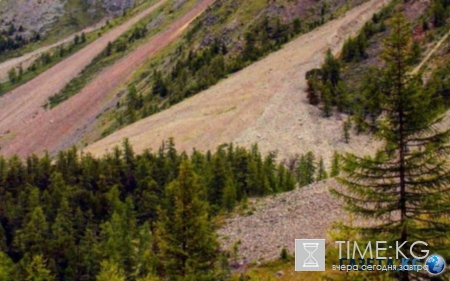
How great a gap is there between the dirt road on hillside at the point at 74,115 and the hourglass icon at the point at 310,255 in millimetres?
122238

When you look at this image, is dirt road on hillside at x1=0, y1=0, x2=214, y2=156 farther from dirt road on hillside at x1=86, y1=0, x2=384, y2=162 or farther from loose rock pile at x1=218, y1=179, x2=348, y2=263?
loose rock pile at x1=218, y1=179, x2=348, y2=263

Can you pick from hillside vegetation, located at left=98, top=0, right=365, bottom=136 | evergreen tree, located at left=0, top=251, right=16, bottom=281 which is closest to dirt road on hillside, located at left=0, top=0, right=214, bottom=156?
hillside vegetation, located at left=98, top=0, right=365, bottom=136

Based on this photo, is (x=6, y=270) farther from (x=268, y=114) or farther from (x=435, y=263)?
(x=268, y=114)

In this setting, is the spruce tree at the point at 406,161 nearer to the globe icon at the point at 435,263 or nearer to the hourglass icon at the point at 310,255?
the globe icon at the point at 435,263

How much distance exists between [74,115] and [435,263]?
507ft

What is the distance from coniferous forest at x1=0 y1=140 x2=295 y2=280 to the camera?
5556 centimetres

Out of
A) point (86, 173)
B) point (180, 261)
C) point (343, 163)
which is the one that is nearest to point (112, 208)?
point (86, 173)

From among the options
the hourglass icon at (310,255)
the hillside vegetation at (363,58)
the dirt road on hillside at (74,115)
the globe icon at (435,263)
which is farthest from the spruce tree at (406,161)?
the dirt road on hillside at (74,115)

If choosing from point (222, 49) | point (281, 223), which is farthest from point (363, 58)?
point (281, 223)

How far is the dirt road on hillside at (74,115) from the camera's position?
15075 centimetres

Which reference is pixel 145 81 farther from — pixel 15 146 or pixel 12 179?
pixel 12 179

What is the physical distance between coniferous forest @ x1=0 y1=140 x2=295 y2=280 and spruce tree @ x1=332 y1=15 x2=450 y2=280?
19.0 metres

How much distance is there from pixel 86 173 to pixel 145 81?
295ft

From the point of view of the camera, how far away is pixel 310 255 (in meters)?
26.8
